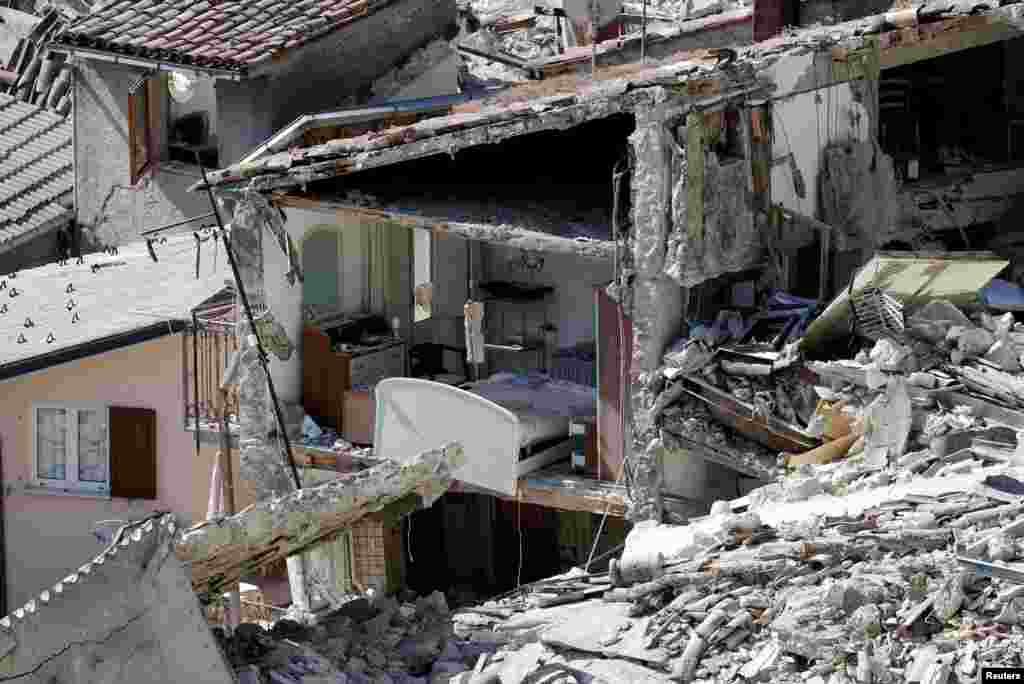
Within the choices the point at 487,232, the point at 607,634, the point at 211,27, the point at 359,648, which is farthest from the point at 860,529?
the point at 211,27

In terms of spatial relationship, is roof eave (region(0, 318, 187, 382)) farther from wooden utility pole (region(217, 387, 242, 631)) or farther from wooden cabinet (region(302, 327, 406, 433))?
wooden cabinet (region(302, 327, 406, 433))

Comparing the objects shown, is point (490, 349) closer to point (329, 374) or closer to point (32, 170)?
point (329, 374)

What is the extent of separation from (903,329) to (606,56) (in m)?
11.2

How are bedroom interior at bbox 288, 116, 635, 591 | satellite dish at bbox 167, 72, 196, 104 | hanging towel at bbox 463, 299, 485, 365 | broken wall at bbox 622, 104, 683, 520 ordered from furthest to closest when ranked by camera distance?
satellite dish at bbox 167, 72, 196, 104 → hanging towel at bbox 463, 299, 485, 365 → bedroom interior at bbox 288, 116, 635, 591 → broken wall at bbox 622, 104, 683, 520

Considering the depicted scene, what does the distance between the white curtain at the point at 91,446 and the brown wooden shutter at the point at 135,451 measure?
0.76 ft

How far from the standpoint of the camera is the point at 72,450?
34.9 m

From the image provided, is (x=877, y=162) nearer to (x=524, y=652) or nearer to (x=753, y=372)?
(x=753, y=372)

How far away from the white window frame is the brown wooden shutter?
0.36 feet

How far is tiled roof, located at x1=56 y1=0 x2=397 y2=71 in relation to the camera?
37.7 metres

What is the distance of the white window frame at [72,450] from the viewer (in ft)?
113

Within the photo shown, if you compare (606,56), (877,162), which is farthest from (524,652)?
(606,56)

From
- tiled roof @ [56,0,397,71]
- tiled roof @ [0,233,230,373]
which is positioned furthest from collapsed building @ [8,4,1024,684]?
tiled roof @ [56,0,397,71]

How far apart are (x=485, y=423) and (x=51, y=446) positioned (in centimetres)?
711

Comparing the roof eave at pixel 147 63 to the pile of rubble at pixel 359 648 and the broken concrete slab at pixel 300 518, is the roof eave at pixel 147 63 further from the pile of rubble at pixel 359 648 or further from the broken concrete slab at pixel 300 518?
the pile of rubble at pixel 359 648
